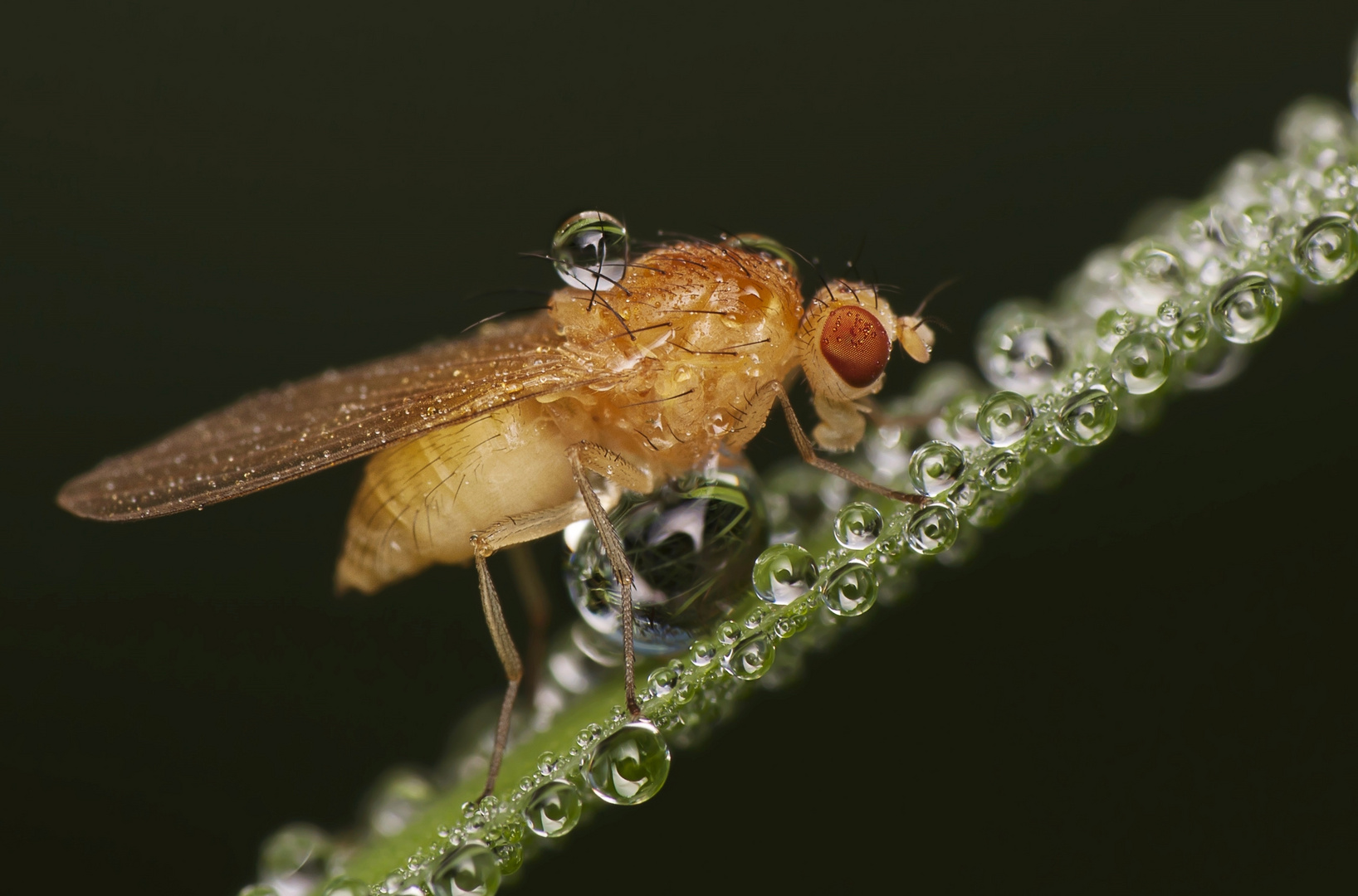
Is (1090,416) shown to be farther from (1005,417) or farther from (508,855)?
(508,855)

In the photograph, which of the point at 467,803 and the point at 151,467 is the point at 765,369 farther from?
the point at 151,467

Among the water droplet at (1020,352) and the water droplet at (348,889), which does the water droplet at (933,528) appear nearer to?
the water droplet at (1020,352)

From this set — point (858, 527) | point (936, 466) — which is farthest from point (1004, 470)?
point (858, 527)

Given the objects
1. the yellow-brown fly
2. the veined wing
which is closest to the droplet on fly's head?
the yellow-brown fly

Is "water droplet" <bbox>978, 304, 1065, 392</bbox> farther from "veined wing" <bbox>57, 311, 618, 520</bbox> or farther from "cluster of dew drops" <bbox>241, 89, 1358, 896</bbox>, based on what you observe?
"veined wing" <bbox>57, 311, 618, 520</bbox>

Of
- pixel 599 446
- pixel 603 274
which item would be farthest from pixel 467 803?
pixel 603 274

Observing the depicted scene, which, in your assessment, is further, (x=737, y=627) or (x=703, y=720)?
(x=703, y=720)
